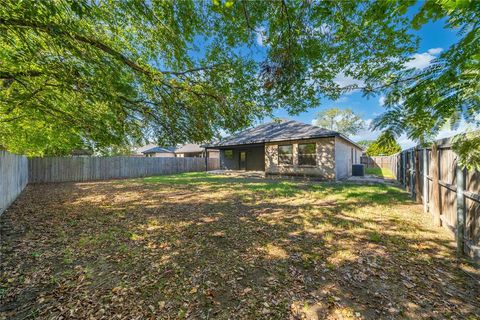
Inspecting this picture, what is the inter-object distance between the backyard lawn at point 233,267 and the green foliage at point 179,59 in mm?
3016

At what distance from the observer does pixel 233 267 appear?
3.15m

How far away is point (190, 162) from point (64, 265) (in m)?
20.1

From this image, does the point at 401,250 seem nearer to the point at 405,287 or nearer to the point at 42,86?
the point at 405,287

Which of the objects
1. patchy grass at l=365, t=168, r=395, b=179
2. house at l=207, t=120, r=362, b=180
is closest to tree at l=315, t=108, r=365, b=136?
patchy grass at l=365, t=168, r=395, b=179

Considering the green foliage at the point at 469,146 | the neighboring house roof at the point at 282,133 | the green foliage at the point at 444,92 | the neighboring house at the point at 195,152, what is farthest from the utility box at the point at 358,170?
the neighboring house at the point at 195,152

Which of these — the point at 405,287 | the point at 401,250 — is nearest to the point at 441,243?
the point at 401,250

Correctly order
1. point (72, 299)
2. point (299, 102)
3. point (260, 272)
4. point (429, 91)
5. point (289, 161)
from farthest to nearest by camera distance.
Answer: point (289, 161), point (299, 102), point (260, 272), point (72, 299), point (429, 91)

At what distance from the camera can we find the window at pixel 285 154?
14258 millimetres

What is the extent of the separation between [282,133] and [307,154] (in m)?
2.73

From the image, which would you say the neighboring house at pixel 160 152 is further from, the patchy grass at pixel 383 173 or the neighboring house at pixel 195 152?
the patchy grass at pixel 383 173

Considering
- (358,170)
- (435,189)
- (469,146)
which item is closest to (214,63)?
(469,146)

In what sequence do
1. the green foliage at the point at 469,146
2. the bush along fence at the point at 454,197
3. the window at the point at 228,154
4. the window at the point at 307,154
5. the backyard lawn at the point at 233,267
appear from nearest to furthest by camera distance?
the green foliage at the point at 469,146, the backyard lawn at the point at 233,267, the bush along fence at the point at 454,197, the window at the point at 307,154, the window at the point at 228,154

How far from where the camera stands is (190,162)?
75.6ft

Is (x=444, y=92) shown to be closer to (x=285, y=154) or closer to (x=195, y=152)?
(x=285, y=154)
